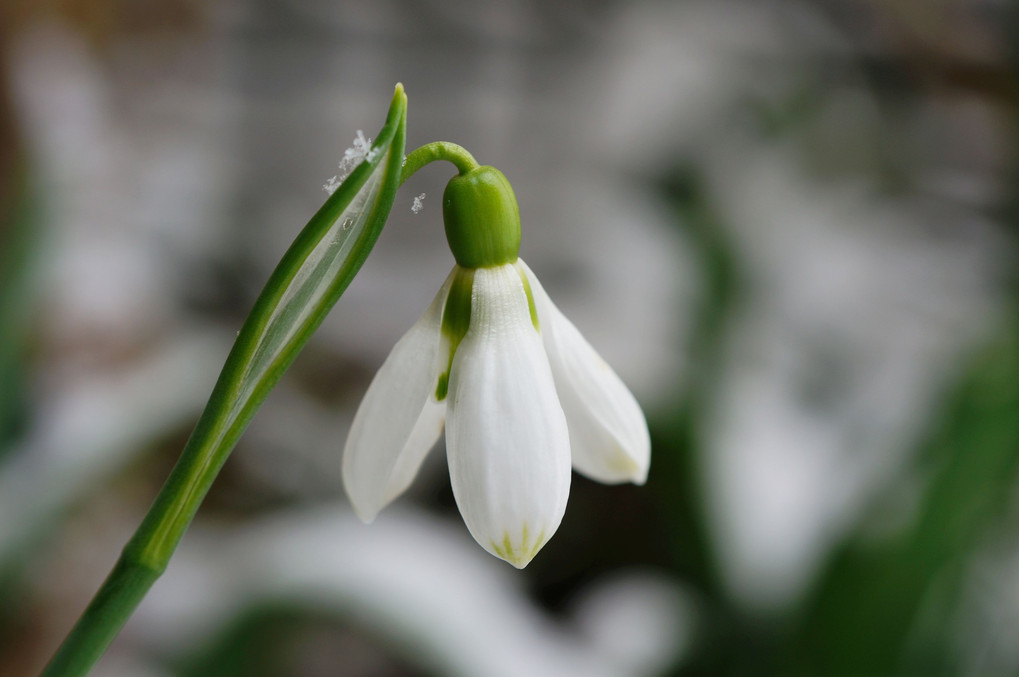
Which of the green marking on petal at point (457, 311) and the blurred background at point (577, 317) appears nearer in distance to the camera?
the green marking on petal at point (457, 311)

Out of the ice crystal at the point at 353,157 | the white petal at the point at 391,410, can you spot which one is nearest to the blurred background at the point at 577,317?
the white petal at the point at 391,410

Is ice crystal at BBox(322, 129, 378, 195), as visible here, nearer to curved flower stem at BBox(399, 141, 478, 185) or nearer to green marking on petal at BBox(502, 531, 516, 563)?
curved flower stem at BBox(399, 141, 478, 185)

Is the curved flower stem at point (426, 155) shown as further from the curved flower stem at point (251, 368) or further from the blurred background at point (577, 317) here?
the blurred background at point (577, 317)

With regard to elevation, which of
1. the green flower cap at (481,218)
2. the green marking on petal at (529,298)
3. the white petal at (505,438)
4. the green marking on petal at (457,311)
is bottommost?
the white petal at (505,438)

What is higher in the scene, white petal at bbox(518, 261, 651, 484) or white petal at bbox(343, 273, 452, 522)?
white petal at bbox(518, 261, 651, 484)

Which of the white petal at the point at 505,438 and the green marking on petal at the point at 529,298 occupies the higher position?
the green marking on petal at the point at 529,298

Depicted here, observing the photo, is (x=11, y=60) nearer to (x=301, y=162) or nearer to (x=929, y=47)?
(x=301, y=162)

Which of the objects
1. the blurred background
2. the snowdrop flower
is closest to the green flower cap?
the snowdrop flower

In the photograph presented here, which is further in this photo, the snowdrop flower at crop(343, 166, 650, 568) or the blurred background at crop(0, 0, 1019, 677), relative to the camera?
the blurred background at crop(0, 0, 1019, 677)

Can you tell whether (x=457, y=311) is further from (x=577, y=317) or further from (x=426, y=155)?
(x=577, y=317)
